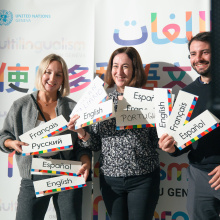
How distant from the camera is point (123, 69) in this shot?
1.93m

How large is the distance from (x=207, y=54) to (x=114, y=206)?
1.12 m

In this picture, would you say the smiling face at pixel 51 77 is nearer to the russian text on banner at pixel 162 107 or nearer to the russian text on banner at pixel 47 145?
the russian text on banner at pixel 47 145

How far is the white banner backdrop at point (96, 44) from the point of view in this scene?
7.36ft

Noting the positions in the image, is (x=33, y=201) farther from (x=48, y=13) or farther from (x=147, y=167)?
(x=48, y=13)

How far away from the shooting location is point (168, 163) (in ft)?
7.35

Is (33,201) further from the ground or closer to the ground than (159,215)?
further from the ground

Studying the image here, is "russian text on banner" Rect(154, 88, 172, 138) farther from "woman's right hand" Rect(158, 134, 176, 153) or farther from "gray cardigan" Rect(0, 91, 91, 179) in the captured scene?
"gray cardigan" Rect(0, 91, 91, 179)

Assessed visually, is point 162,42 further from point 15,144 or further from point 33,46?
point 15,144

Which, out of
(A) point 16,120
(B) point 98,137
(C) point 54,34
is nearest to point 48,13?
(C) point 54,34

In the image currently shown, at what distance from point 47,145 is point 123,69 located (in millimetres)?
710

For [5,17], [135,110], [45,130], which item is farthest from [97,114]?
[5,17]

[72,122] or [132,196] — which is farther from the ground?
[72,122]

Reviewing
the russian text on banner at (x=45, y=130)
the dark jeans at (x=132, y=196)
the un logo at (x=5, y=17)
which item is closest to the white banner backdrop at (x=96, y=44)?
the un logo at (x=5, y=17)

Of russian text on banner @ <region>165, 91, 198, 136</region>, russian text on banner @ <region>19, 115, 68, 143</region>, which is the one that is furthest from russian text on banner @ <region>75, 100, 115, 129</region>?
russian text on banner @ <region>165, 91, 198, 136</region>
